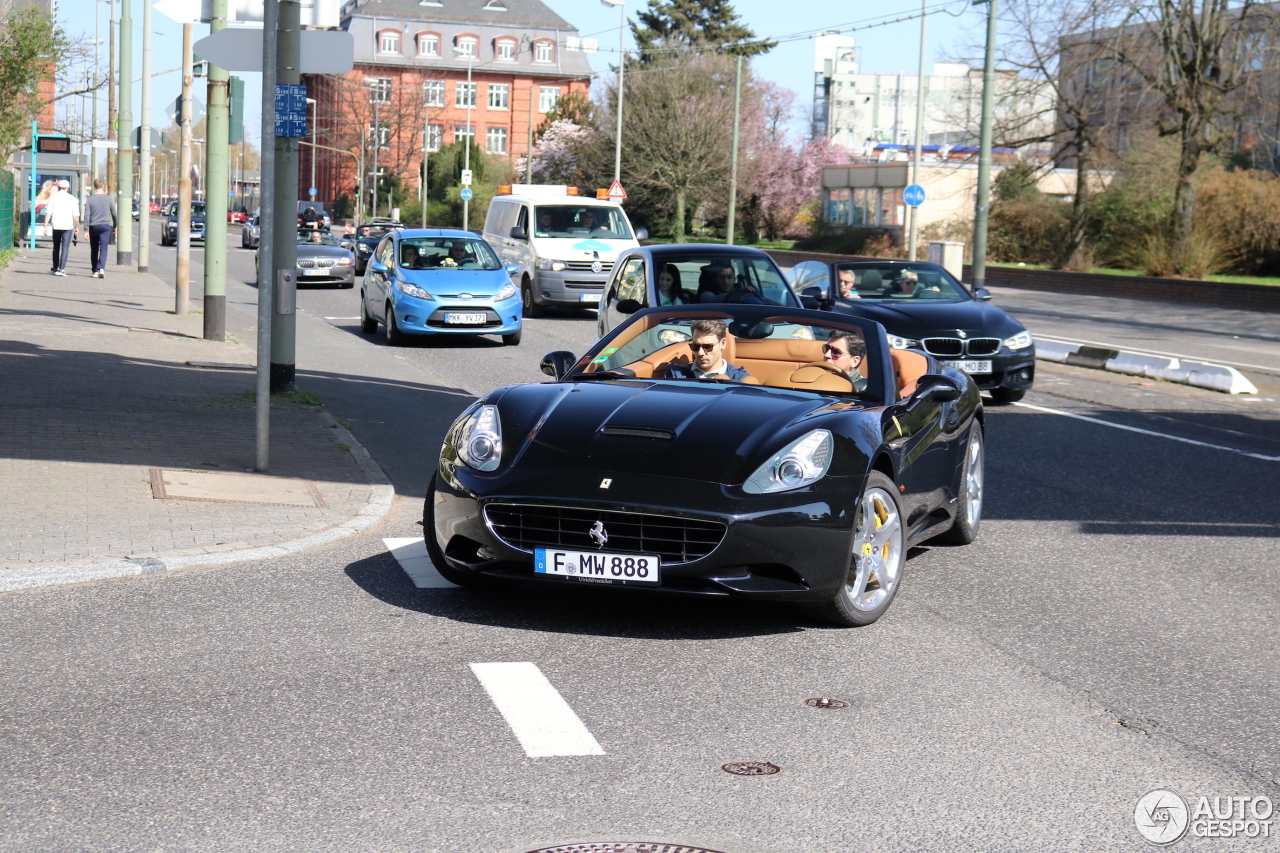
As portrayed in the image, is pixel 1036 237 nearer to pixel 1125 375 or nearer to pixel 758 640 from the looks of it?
pixel 1125 375

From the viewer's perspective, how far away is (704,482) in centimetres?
577

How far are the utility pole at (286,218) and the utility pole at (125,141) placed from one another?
72.2 ft

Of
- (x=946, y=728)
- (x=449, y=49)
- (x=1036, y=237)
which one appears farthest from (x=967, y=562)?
(x=449, y=49)

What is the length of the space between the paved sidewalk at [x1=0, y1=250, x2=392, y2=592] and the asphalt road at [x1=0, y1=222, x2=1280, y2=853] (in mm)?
370

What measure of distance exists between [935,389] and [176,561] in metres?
3.64

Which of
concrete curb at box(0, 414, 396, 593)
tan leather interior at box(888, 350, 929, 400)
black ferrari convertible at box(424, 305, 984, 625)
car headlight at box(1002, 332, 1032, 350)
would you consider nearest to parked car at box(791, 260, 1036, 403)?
car headlight at box(1002, 332, 1032, 350)

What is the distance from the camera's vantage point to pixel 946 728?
4.83 metres

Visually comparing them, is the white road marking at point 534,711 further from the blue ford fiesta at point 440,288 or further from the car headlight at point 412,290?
the car headlight at point 412,290

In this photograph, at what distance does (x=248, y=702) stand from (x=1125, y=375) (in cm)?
1651

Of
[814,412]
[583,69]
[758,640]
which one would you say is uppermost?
[583,69]

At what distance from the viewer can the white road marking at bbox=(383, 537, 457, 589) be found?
6824mm

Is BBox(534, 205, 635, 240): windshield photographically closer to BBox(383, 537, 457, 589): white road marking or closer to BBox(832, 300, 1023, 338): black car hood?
BBox(832, 300, 1023, 338): black car hood

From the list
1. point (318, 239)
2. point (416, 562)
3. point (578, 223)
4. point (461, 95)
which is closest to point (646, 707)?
point (416, 562)

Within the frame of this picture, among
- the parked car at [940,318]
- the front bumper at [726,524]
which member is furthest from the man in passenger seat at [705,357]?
the parked car at [940,318]
